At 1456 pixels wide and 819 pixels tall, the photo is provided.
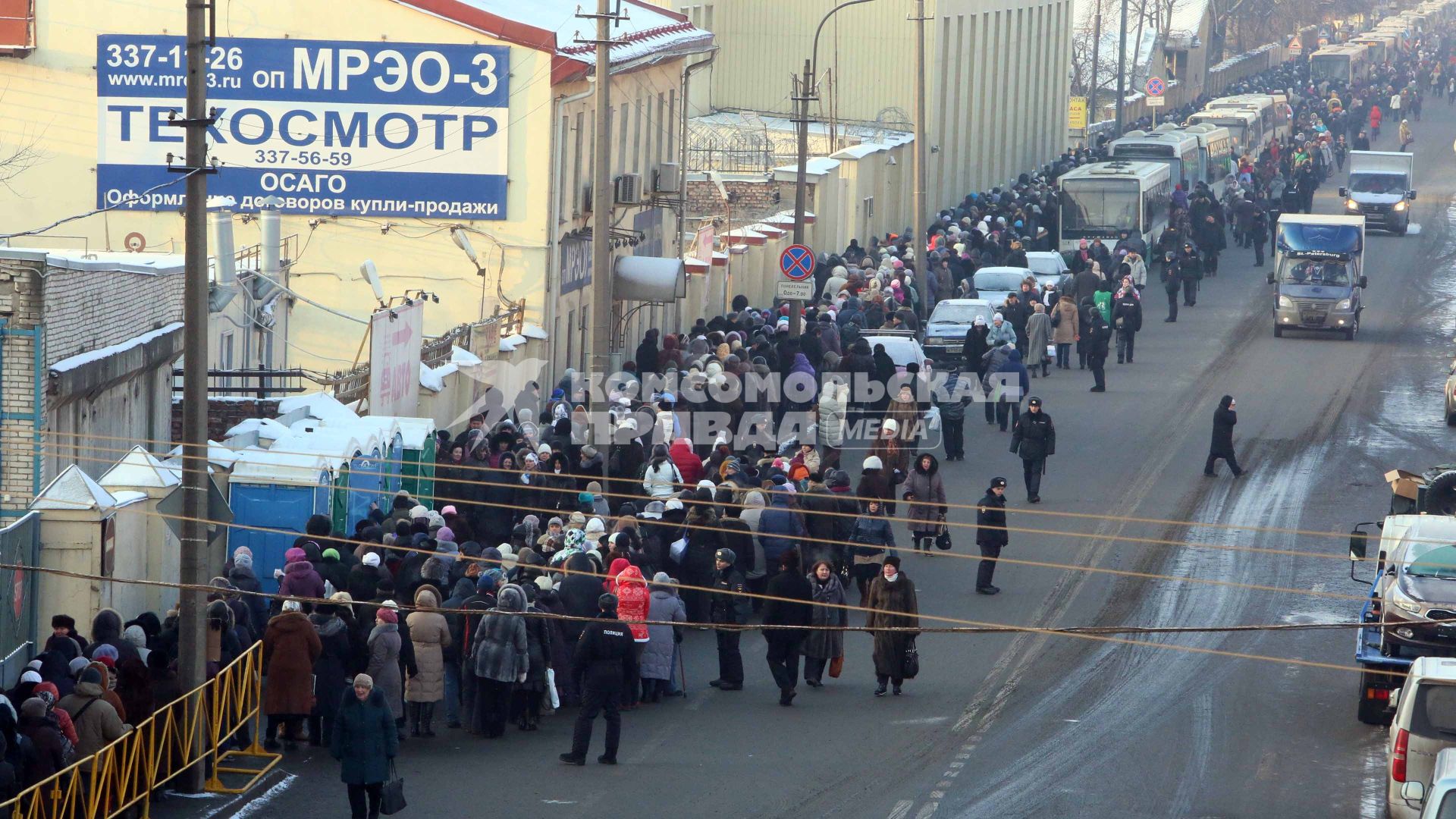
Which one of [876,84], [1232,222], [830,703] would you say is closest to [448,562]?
[830,703]

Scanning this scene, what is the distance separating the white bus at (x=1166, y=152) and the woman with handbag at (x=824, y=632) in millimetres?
34292

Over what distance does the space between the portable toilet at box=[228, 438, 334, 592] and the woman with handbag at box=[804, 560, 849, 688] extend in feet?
14.3

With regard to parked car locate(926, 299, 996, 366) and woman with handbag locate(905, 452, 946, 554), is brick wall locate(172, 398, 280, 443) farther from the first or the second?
parked car locate(926, 299, 996, 366)

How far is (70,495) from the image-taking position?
15.4 metres

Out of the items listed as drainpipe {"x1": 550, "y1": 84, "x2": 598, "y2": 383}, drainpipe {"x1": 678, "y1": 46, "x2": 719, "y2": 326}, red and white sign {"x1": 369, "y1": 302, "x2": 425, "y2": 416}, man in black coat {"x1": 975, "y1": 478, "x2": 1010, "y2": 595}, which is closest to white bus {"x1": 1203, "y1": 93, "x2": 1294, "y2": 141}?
drainpipe {"x1": 678, "y1": 46, "x2": 719, "y2": 326}

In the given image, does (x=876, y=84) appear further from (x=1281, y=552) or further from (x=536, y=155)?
(x=1281, y=552)

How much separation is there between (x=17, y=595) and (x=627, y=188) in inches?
700

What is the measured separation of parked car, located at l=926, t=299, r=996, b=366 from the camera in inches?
1271

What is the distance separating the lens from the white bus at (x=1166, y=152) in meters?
51.2

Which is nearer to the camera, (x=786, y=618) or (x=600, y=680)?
(x=600, y=680)

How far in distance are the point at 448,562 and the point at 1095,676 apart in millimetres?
5445

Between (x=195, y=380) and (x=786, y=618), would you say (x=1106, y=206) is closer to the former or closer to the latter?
(x=786, y=618)

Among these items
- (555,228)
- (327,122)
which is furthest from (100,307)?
(555,228)

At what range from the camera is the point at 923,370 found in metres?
28.9
